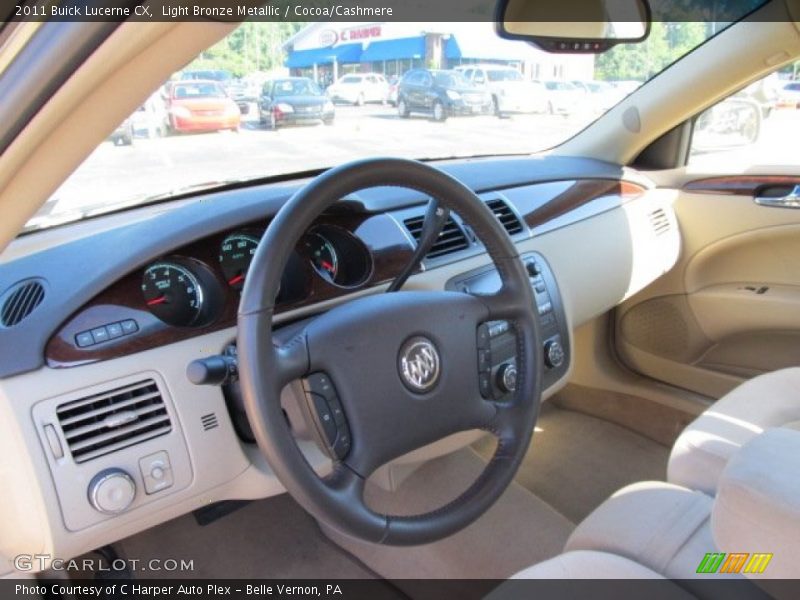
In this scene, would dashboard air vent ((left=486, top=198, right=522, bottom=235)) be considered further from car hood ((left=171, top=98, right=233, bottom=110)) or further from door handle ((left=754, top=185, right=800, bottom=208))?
door handle ((left=754, top=185, right=800, bottom=208))

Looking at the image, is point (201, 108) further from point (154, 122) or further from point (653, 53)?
point (653, 53)

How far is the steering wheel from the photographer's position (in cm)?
123

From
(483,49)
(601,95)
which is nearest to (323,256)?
(483,49)

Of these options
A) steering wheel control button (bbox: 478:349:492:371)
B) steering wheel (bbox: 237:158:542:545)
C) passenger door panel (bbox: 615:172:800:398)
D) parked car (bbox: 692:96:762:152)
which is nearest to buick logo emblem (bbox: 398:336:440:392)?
steering wheel (bbox: 237:158:542:545)

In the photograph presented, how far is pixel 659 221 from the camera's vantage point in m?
2.98

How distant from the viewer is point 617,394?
10.3 ft

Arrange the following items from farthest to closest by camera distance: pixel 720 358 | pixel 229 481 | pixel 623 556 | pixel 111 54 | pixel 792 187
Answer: pixel 720 358, pixel 792 187, pixel 229 481, pixel 623 556, pixel 111 54

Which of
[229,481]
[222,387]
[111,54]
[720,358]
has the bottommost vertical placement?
[720,358]

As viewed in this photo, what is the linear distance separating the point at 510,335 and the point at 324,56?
2.93ft

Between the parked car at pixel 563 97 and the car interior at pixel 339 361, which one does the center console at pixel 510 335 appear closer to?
the car interior at pixel 339 361

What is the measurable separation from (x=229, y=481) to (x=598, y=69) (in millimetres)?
1945

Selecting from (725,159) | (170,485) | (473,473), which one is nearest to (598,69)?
(725,159)

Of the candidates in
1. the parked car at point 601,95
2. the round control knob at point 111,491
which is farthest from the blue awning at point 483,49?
the round control knob at point 111,491

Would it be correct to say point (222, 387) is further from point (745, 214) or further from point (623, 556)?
point (745, 214)
